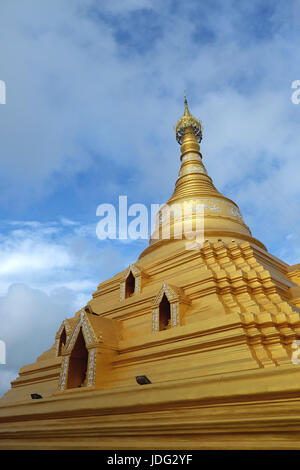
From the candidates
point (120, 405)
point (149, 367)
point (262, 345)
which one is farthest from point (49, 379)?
point (262, 345)

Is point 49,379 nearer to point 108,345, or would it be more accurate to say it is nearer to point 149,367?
point 108,345

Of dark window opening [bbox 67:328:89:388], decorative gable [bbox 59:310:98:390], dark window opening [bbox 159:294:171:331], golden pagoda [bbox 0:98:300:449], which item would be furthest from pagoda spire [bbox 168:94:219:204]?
dark window opening [bbox 67:328:89:388]

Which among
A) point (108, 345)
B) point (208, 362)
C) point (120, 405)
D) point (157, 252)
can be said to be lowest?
point (120, 405)

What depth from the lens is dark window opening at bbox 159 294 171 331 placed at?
7.71 metres

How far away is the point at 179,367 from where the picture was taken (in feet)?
19.7

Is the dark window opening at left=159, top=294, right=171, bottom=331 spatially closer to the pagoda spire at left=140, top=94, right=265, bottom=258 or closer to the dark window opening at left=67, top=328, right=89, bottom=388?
the dark window opening at left=67, top=328, right=89, bottom=388

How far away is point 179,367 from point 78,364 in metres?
2.91

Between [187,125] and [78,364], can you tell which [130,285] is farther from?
[187,125]

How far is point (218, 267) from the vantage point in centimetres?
820

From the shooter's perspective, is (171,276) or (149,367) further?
(171,276)

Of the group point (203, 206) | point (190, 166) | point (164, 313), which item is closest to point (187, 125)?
point (190, 166)

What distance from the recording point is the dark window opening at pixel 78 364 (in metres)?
7.52
